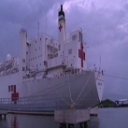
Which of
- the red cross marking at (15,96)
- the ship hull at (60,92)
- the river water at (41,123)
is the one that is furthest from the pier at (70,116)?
the red cross marking at (15,96)

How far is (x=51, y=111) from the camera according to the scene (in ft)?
59.5

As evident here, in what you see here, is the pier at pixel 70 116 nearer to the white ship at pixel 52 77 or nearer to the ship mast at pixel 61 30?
the white ship at pixel 52 77

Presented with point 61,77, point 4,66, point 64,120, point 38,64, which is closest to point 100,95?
point 61,77

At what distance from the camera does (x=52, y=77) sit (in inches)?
757

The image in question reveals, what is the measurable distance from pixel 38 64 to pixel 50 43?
285 centimetres

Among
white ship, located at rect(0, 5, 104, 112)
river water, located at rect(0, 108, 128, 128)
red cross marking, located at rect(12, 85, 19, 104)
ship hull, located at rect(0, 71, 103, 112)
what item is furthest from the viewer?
red cross marking, located at rect(12, 85, 19, 104)

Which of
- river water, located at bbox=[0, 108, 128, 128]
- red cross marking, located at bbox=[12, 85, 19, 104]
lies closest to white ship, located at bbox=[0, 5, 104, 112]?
red cross marking, located at bbox=[12, 85, 19, 104]

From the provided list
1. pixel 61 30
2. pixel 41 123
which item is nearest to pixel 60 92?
pixel 41 123

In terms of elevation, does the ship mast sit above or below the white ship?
above

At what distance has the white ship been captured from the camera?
17.3 meters

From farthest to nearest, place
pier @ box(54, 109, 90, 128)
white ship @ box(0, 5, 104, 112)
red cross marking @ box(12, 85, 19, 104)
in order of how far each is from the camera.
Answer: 1. red cross marking @ box(12, 85, 19, 104)
2. white ship @ box(0, 5, 104, 112)
3. pier @ box(54, 109, 90, 128)

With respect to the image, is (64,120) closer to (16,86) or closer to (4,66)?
(16,86)

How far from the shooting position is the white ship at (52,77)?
680 inches

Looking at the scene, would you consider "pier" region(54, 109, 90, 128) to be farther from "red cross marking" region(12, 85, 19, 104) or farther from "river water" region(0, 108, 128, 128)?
"red cross marking" region(12, 85, 19, 104)
